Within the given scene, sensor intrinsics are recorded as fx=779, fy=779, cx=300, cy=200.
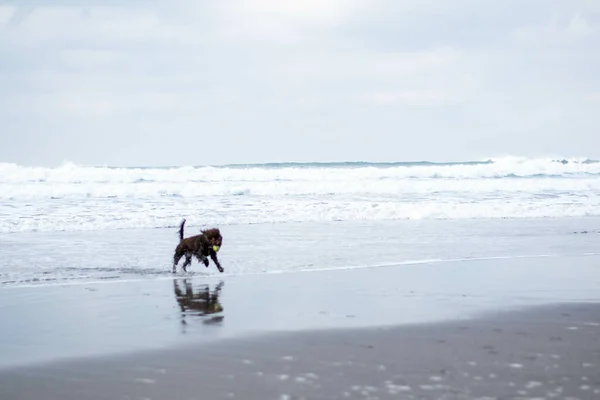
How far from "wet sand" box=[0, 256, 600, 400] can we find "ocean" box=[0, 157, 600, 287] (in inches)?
74.9

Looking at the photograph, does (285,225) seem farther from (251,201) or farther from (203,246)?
(203,246)

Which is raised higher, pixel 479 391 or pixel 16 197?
pixel 16 197

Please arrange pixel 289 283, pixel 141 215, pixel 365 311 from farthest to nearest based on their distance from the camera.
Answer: pixel 141 215 → pixel 289 283 → pixel 365 311

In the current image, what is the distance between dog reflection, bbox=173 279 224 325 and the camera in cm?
Result: 729

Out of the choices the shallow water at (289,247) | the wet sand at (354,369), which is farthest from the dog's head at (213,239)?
the wet sand at (354,369)

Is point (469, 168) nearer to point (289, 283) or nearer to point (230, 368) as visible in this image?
point (289, 283)

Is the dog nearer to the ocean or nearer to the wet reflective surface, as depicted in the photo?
the ocean

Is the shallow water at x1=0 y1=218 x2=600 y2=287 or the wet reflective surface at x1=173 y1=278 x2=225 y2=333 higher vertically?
the shallow water at x1=0 y1=218 x2=600 y2=287

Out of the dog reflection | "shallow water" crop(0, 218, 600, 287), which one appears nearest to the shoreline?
the dog reflection

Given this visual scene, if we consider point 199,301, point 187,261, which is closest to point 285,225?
point 187,261

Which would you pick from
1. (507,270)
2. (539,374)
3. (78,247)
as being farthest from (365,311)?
(78,247)

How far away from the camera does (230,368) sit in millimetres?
5227

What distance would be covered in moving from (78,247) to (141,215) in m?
5.54

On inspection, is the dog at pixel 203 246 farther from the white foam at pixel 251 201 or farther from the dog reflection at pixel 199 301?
the white foam at pixel 251 201
